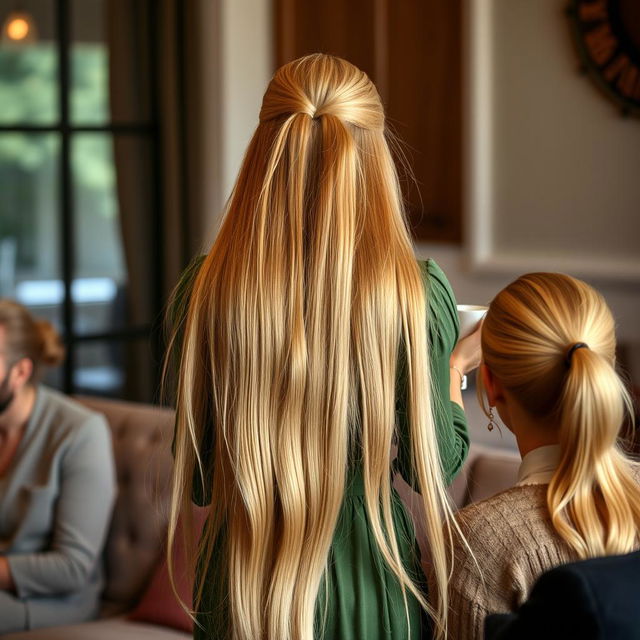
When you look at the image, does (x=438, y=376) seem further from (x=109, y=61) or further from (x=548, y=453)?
(x=109, y=61)

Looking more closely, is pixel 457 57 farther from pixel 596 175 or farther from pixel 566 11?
pixel 596 175

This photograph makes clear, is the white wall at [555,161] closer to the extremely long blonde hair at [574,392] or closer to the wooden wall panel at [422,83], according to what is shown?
the wooden wall panel at [422,83]

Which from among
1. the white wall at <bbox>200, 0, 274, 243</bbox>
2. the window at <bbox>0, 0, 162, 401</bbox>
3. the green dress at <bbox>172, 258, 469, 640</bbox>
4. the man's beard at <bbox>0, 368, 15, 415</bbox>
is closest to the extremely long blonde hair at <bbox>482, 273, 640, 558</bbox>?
the green dress at <bbox>172, 258, 469, 640</bbox>

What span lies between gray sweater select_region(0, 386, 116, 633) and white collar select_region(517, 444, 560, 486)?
1487 millimetres

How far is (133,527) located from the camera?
2.69 meters

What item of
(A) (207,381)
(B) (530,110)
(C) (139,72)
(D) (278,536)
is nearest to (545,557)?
(D) (278,536)

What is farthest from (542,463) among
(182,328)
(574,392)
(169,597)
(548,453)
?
(169,597)

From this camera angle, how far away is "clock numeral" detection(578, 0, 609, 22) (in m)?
3.29

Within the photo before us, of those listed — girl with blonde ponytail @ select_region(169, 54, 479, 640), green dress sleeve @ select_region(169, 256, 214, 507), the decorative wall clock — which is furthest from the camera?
the decorative wall clock

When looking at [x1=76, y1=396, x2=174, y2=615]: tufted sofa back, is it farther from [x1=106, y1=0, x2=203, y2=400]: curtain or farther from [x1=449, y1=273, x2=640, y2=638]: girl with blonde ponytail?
[x1=106, y1=0, x2=203, y2=400]: curtain

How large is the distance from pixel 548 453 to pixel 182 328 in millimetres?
515

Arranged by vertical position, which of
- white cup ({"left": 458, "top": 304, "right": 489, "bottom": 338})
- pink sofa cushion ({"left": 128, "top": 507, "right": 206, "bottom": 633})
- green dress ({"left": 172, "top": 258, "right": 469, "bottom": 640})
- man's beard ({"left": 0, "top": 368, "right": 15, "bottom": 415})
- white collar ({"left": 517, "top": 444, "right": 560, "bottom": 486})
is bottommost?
pink sofa cushion ({"left": 128, "top": 507, "right": 206, "bottom": 633})

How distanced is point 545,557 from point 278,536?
0.36m

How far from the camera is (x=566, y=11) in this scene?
134 inches
